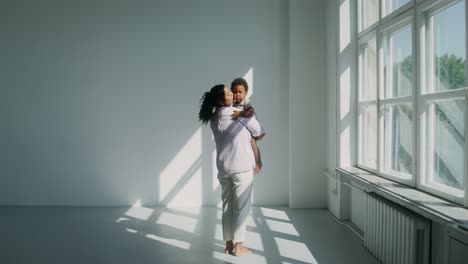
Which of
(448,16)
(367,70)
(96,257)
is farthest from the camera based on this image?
(367,70)

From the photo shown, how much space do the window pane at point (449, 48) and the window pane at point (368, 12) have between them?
126 cm

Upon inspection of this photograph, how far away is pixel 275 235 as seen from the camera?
392 cm

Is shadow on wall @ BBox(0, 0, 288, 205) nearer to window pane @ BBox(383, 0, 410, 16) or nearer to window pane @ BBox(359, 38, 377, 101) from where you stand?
window pane @ BBox(359, 38, 377, 101)

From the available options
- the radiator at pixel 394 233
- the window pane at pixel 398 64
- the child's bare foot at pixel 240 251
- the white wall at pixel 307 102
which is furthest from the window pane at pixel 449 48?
the white wall at pixel 307 102

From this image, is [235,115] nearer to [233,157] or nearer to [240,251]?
[233,157]

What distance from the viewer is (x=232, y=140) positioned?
127 inches

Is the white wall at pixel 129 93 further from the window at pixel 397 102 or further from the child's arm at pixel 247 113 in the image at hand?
the child's arm at pixel 247 113

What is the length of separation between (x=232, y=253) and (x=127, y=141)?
2640mm

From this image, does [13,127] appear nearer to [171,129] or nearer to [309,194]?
[171,129]

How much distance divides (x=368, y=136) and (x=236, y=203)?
1.75 m

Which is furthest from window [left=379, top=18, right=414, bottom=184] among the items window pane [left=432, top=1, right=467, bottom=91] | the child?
the child

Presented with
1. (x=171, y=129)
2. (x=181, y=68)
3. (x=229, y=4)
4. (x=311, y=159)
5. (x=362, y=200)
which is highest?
(x=229, y=4)

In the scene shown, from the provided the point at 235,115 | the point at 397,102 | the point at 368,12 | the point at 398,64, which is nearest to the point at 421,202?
the point at 397,102

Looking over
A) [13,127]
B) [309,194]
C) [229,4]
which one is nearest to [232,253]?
A: [309,194]
